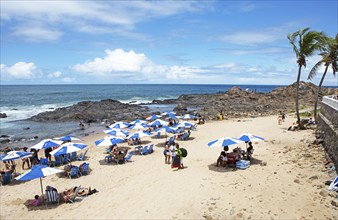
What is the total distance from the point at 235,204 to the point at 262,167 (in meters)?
4.41

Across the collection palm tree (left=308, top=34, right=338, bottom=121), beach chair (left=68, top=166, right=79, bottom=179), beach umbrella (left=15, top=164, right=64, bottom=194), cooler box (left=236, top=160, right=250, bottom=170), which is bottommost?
beach chair (left=68, top=166, right=79, bottom=179)

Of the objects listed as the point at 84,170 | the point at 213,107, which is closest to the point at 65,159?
the point at 84,170

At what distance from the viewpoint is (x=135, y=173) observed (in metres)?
15.1

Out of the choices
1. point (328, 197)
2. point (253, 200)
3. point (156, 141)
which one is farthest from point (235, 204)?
point (156, 141)

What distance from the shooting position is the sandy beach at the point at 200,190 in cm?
948

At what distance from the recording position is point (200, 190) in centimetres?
1112

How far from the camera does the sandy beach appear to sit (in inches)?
373

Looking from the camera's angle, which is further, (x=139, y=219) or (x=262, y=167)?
(x=262, y=167)

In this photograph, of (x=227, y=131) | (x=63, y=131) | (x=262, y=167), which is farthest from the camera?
(x=63, y=131)

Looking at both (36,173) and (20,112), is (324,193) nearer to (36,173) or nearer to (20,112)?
(36,173)

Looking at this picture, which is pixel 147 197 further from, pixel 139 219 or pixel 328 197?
pixel 328 197

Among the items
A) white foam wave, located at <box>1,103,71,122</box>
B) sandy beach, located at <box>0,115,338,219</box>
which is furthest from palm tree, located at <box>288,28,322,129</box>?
white foam wave, located at <box>1,103,71,122</box>

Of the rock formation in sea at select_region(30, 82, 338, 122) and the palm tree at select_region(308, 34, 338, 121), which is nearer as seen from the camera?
the palm tree at select_region(308, 34, 338, 121)

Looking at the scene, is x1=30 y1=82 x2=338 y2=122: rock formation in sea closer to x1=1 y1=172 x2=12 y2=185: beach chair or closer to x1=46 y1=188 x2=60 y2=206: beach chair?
x1=1 y1=172 x2=12 y2=185: beach chair
